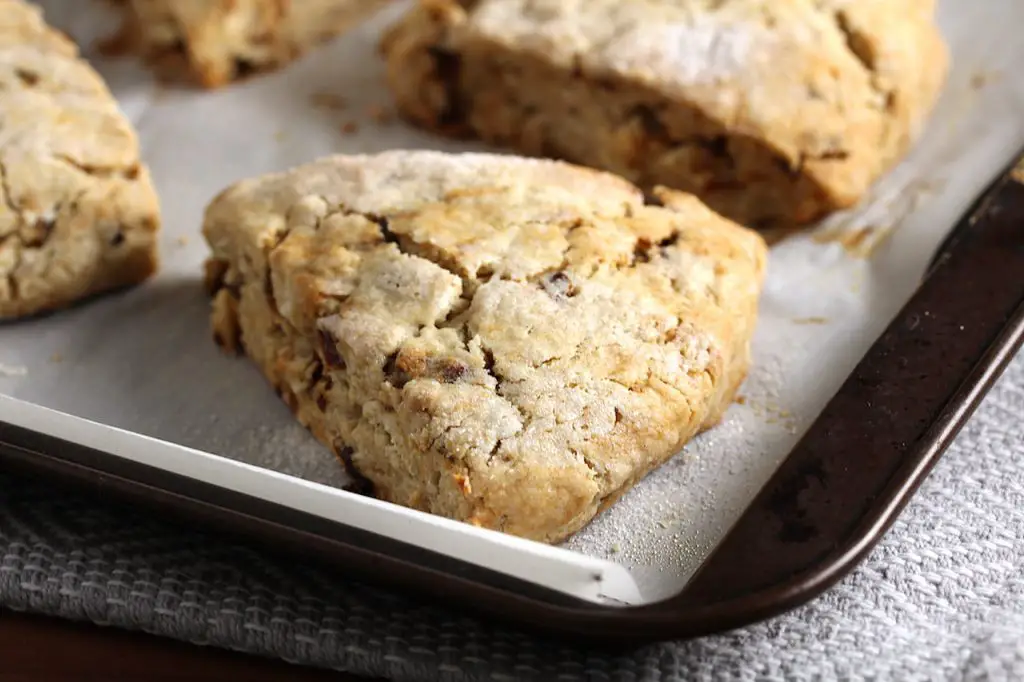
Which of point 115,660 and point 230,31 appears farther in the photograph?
point 230,31

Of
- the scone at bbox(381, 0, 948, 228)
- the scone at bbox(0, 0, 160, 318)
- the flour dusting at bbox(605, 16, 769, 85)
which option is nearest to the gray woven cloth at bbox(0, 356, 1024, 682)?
the scone at bbox(0, 0, 160, 318)

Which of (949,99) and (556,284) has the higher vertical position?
(556,284)

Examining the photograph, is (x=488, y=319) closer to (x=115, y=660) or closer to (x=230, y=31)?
(x=115, y=660)

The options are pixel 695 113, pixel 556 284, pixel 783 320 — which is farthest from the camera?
pixel 695 113

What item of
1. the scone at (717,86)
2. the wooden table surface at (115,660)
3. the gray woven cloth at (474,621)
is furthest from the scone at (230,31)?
the wooden table surface at (115,660)

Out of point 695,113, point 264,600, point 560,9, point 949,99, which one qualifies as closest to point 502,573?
point 264,600

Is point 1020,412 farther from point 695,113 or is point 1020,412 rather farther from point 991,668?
point 695,113

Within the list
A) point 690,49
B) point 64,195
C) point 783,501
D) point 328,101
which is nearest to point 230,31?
point 328,101
